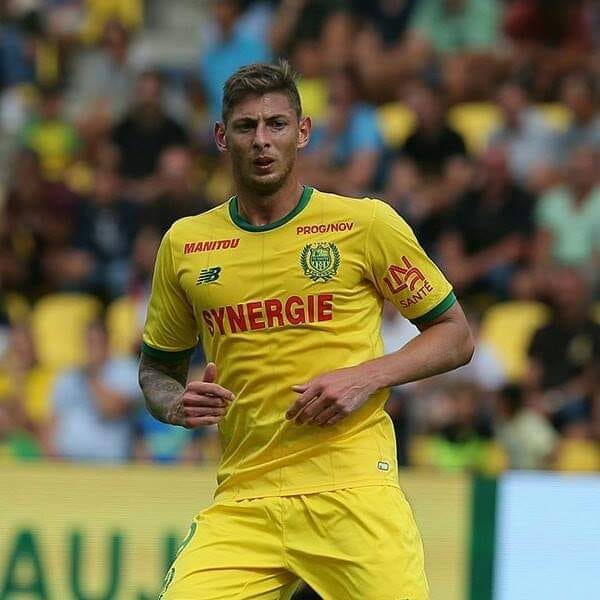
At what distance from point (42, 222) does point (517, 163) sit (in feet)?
12.0

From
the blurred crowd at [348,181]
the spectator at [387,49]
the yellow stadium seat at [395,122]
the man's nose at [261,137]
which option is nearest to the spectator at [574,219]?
the blurred crowd at [348,181]

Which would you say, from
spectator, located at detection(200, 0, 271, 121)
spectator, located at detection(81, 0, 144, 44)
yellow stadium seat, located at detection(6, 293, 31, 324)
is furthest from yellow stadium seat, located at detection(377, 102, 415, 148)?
yellow stadium seat, located at detection(6, 293, 31, 324)

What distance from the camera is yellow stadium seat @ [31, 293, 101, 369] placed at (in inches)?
412

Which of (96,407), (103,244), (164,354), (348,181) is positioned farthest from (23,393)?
(164,354)

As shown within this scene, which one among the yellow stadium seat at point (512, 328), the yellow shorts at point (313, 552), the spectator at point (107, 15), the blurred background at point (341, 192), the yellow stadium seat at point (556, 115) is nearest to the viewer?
the yellow shorts at point (313, 552)

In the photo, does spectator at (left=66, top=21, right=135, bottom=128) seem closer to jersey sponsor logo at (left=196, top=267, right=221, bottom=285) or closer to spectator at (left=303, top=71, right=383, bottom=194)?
spectator at (left=303, top=71, right=383, bottom=194)

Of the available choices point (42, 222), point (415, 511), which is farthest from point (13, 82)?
point (415, 511)

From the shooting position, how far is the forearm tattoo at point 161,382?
5.04 metres

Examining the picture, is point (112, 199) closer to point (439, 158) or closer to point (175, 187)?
point (175, 187)

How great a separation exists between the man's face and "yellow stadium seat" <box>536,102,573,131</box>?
22.8 feet

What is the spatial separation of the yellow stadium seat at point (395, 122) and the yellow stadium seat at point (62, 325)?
2.69 metres

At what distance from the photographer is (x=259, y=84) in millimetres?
4852

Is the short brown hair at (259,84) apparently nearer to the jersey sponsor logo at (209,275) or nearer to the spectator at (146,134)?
the jersey sponsor logo at (209,275)

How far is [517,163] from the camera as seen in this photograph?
1140 cm
